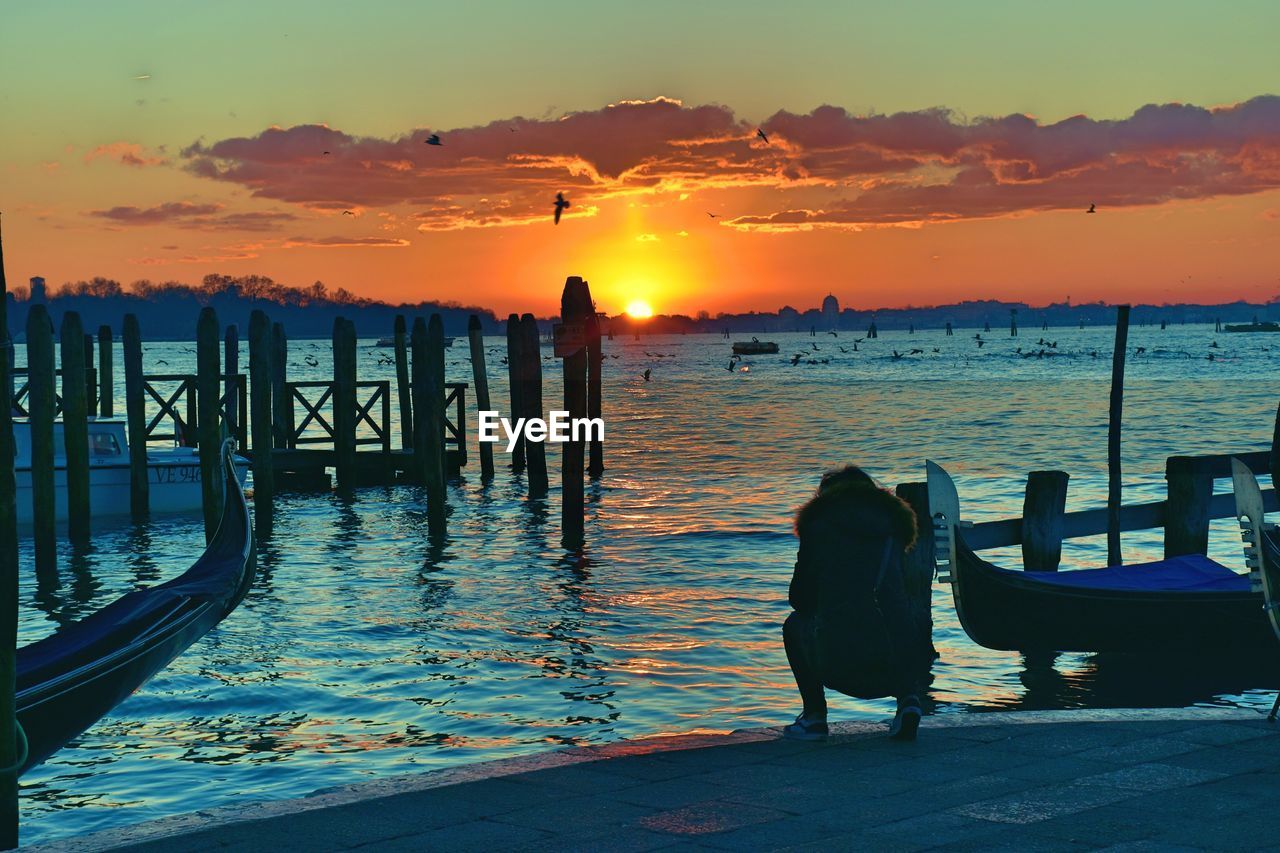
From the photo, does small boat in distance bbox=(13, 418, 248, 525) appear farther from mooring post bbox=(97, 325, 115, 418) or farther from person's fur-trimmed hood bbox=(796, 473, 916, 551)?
person's fur-trimmed hood bbox=(796, 473, 916, 551)

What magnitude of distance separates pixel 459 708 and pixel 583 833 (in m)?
5.52

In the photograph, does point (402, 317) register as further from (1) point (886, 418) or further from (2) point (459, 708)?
(1) point (886, 418)

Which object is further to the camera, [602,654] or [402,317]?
[402,317]

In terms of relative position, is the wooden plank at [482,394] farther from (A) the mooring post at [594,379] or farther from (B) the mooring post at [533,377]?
(B) the mooring post at [533,377]

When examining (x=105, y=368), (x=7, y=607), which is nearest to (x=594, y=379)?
(x=105, y=368)

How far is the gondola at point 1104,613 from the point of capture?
11508mm

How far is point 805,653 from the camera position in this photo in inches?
301

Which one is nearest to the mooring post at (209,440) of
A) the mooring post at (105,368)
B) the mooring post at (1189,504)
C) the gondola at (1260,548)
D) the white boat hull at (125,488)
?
the white boat hull at (125,488)

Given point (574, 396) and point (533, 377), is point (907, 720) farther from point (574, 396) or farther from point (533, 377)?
point (533, 377)

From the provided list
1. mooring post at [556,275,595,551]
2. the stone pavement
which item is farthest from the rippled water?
the stone pavement

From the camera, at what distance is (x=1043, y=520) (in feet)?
41.9

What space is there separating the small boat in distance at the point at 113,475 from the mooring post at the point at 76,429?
8.93 feet

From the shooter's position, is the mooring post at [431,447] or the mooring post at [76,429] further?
the mooring post at [431,447]

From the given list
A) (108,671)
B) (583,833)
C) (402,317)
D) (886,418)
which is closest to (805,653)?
(583,833)
